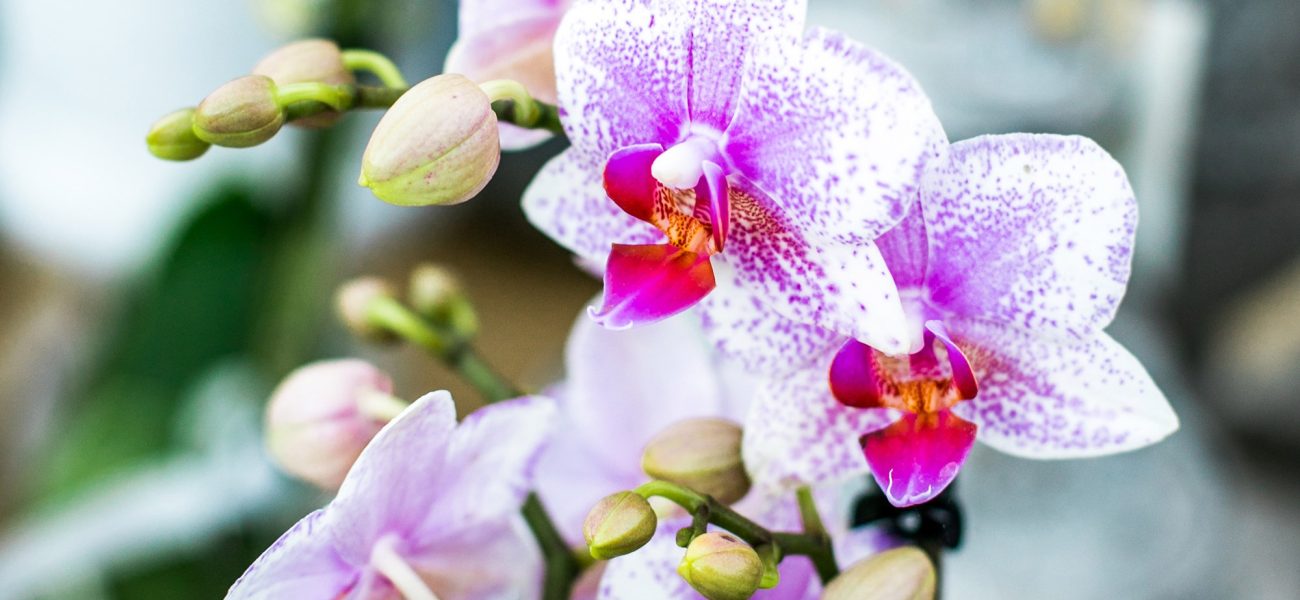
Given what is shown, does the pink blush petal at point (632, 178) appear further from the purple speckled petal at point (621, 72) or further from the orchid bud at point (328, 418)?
the orchid bud at point (328, 418)

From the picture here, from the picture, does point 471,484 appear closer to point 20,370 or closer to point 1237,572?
point 1237,572

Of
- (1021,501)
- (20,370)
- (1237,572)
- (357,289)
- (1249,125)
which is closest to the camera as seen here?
(357,289)

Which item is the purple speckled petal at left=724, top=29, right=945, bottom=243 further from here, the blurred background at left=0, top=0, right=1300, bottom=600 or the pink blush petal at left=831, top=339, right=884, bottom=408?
the blurred background at left=0, top=0, right=1300, bottom=600

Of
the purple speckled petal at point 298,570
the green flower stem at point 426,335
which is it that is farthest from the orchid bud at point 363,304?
the purple speckled petal at point 298,570

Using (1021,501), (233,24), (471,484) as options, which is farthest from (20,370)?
(471,484)

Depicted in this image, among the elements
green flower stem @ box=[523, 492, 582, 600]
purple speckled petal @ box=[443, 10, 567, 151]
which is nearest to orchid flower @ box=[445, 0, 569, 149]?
purple speckled petal @ box=[443, 10, 567, 151]

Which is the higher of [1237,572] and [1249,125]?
[1249,125]
